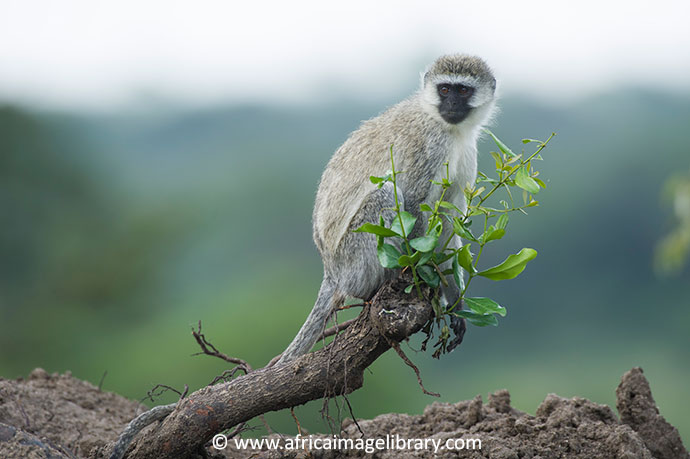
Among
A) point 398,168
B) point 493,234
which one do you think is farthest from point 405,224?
point 398,168

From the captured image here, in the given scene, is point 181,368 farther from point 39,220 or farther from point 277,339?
point 39,220

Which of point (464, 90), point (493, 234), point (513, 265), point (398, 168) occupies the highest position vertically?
point (464, 90)

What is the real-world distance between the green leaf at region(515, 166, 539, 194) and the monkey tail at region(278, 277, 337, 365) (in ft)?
4.11

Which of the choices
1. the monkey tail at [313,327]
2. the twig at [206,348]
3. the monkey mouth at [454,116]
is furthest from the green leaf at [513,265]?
the twig at [206,348]

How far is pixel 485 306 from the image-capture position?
3.17 m

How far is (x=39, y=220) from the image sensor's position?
50.4 ft

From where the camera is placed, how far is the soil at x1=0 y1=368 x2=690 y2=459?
3357 mm

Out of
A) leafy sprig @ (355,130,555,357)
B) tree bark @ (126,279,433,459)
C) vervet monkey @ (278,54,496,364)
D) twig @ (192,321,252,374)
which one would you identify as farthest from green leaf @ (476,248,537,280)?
twig @ (192,321,252,374)

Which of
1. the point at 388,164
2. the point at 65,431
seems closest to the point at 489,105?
the point at 388,164

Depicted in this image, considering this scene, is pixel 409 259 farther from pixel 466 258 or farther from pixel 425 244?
pixel 466 258

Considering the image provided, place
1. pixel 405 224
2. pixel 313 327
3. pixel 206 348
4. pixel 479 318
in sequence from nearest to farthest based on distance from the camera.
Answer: pixel 405 224
pixel 479 318
pixel 206 348
pixel 313 327

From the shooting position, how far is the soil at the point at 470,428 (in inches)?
132

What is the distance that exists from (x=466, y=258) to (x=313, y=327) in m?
1.03

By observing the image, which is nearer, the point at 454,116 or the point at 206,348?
the point at 206,348
